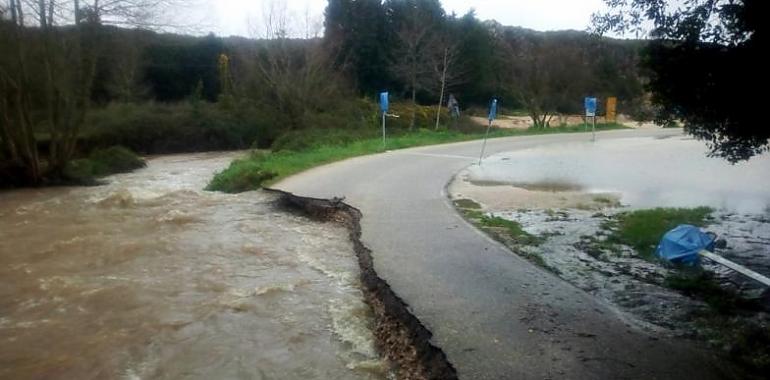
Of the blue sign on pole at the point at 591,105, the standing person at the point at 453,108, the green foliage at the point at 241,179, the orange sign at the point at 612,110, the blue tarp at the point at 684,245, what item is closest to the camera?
the blue tarp at the point at 684,245

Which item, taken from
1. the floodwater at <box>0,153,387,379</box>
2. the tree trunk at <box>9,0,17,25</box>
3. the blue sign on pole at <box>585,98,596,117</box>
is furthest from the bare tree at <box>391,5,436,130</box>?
the floodwater at <box>0,153,387,379</box>

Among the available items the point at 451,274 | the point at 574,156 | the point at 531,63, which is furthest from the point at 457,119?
the point at 451,274

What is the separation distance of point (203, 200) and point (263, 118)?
635 inches

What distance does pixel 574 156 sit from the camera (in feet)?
67.2

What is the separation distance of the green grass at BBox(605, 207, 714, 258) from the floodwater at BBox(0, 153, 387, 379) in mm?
3926

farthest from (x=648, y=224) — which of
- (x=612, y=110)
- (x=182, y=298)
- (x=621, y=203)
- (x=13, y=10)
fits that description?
(x=612, y=110)

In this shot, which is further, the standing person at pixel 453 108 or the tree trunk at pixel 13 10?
the standing person at pixel 453 108

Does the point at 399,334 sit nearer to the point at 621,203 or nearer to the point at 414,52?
the point at 621,203

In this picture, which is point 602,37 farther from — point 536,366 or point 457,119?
point 457,119

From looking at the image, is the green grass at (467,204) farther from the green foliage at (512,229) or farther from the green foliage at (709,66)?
the green foliage at (709,66)

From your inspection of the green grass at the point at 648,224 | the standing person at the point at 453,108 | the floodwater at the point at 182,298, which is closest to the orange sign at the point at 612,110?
the standing person at the point at 453,108

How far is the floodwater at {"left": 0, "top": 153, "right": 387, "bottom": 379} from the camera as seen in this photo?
229 inches

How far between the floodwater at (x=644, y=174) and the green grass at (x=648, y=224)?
38.4 inches

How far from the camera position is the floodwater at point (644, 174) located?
12.5 metres
